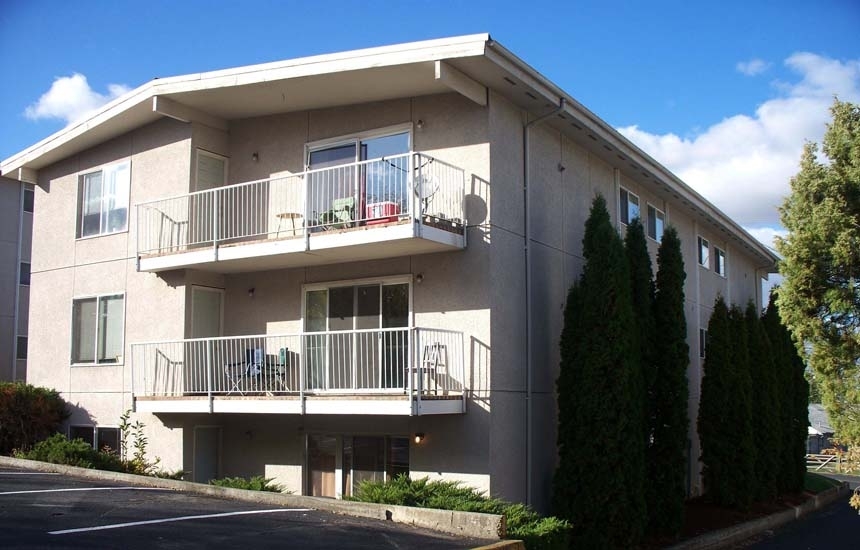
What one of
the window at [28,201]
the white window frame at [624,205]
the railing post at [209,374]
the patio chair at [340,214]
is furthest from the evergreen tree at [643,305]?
the window at [28,201]

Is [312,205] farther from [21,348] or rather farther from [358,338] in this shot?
[21,348]

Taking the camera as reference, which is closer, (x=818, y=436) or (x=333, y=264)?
(x=333, y=264)

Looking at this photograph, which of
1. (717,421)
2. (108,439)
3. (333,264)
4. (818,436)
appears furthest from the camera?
(818,436)

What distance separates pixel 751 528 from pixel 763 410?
448 cm

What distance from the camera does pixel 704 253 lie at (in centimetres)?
2659

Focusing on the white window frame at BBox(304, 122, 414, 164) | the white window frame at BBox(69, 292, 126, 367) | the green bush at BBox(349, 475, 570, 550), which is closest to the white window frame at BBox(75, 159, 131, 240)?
the white window frame at BBox(69, 292, 126, 367)

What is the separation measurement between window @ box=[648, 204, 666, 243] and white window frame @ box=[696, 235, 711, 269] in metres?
2.98

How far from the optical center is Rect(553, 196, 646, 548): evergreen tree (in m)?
15.4

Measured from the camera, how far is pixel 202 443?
17312 millimetres

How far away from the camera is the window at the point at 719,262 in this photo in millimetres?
27766

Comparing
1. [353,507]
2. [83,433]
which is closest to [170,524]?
[353,507]

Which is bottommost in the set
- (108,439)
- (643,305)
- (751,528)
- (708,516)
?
(751,528)

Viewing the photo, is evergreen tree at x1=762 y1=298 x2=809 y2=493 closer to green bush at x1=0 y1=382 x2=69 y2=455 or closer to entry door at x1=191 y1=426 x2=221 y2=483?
entry door at x1=191 y1=426 x2=221 y2=483

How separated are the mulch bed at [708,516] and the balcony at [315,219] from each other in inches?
303
